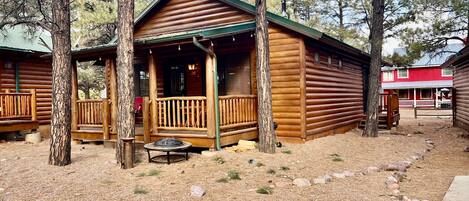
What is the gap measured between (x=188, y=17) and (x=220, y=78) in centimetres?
291

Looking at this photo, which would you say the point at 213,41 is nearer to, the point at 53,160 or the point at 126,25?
the point at 126,25

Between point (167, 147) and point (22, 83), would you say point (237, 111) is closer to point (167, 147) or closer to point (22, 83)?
point (167, 147)

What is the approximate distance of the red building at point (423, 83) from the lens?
36.6 meters

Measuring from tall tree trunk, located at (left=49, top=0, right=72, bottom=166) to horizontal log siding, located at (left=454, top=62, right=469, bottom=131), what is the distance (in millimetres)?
14643

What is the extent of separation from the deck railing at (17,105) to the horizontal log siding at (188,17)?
4732mm

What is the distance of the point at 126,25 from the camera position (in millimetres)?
7742

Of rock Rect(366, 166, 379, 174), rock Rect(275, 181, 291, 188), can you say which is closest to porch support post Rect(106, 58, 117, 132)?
rock Rect(275, 181, 291, 188)

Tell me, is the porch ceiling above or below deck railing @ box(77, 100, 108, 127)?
above

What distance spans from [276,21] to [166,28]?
5058mm

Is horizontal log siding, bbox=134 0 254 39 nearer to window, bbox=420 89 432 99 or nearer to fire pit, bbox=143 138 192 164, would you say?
fire pit, bbox=143 138 192 164

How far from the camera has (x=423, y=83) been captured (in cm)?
3775

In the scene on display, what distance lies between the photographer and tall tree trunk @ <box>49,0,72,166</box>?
7629mm

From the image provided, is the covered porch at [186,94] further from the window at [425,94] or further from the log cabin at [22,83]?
the window at [425,94]

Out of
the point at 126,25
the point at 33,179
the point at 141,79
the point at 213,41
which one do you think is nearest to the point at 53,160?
the point at 33,179
